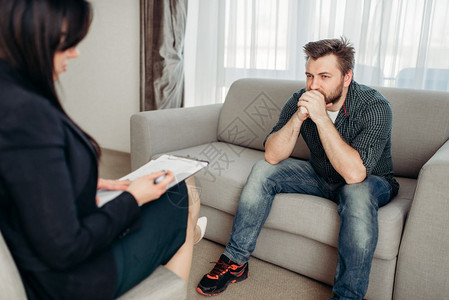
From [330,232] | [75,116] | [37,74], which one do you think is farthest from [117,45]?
[37,74]

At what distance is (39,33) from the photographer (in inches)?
26.8

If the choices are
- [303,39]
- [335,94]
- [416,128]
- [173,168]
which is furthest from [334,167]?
[303,39]

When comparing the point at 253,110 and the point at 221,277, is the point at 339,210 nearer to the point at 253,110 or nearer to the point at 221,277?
the point at 221,277

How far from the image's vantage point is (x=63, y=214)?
2.26 feet

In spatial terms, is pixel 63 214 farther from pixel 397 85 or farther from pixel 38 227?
pixel 397 85

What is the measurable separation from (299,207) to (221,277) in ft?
1.41

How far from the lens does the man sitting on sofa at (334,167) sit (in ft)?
4.46

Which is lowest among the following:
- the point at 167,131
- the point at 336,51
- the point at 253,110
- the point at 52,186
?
the point at 167,131

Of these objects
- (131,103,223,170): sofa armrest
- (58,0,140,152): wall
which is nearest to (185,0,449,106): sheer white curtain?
(58,0,140,152): wall

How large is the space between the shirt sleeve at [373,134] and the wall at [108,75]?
7.88ft

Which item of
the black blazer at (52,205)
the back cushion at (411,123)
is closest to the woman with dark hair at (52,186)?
the black blazer at (52,205)

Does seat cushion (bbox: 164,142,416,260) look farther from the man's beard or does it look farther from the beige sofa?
the man's beard

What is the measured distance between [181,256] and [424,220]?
0.85 metres

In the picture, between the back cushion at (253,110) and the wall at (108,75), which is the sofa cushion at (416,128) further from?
the wall at (108,75)
